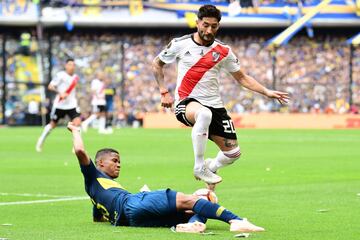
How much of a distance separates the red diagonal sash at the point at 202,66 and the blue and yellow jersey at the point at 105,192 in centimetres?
273

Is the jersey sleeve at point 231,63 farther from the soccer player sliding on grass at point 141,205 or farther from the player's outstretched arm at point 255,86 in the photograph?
the soccer player sliding on grass at point 141,205

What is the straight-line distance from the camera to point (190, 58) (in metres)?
12.3

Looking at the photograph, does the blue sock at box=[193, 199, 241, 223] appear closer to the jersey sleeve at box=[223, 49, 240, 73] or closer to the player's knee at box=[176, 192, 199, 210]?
the player's knee at box=[176, 192, 199, 210]

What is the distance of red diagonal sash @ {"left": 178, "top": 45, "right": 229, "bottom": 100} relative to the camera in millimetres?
12250

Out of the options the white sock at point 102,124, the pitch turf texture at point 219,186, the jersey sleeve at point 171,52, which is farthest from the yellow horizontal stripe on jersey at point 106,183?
the white sock at point 102,124

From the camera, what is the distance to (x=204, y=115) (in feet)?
39.2

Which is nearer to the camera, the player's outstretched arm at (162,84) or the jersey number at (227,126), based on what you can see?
the player's outstretched arm at (162,84)

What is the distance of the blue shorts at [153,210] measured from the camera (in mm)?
9453

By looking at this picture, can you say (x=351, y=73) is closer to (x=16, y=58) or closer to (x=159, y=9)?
(x=159, y=9)

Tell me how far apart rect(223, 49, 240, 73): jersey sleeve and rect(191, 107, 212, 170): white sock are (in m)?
0.71

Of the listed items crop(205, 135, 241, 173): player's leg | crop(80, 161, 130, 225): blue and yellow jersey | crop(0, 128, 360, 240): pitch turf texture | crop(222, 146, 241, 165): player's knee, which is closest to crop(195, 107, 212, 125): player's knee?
crop(205, 135, 241, 173): player's leg

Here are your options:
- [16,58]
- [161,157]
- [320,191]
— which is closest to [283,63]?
[16,58]

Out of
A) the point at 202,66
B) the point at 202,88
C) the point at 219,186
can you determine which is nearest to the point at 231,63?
the point at 202,66

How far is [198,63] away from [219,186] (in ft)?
13.0
